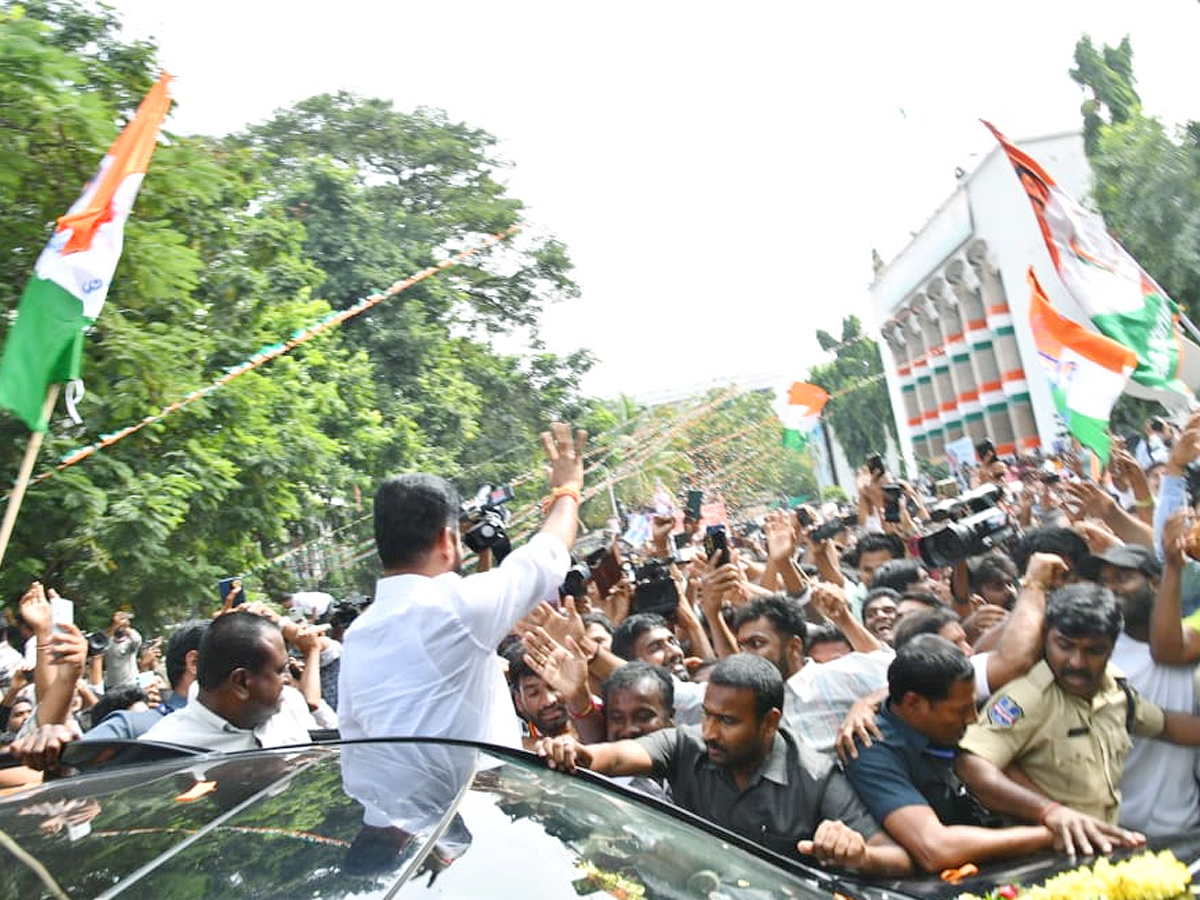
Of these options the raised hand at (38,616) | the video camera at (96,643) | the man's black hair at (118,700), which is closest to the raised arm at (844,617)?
the raised hand at (38,616)

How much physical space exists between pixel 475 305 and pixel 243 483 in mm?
16712

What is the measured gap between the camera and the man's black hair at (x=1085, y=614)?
3.58 m

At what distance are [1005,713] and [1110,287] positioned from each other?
6306 mm

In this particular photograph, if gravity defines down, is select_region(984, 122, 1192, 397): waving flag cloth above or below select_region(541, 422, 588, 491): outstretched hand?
above

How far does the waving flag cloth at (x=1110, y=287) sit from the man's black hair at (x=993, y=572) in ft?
10.4

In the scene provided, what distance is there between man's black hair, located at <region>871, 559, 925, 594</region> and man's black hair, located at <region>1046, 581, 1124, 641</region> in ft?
7.91

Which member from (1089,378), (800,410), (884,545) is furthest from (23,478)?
(800,410)

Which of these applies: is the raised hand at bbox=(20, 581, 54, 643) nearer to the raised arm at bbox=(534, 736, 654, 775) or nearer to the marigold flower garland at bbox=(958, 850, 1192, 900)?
the raised arm at bbox=(534, 736, 654, 775)

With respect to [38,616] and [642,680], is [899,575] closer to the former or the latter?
[642,680]

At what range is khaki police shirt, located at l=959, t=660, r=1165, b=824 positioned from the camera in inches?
138

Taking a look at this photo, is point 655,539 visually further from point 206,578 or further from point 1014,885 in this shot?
point 206,578

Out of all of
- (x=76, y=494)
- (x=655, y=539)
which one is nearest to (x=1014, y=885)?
(x=655, y=539)

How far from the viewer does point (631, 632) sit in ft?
17.6

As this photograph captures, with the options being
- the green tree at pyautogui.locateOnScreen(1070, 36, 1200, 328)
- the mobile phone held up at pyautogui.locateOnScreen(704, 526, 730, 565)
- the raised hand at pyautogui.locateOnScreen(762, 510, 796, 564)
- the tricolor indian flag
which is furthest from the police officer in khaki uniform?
the green tree at pyautogui.locateOnScreen(1070, 36, 1200, 328)
